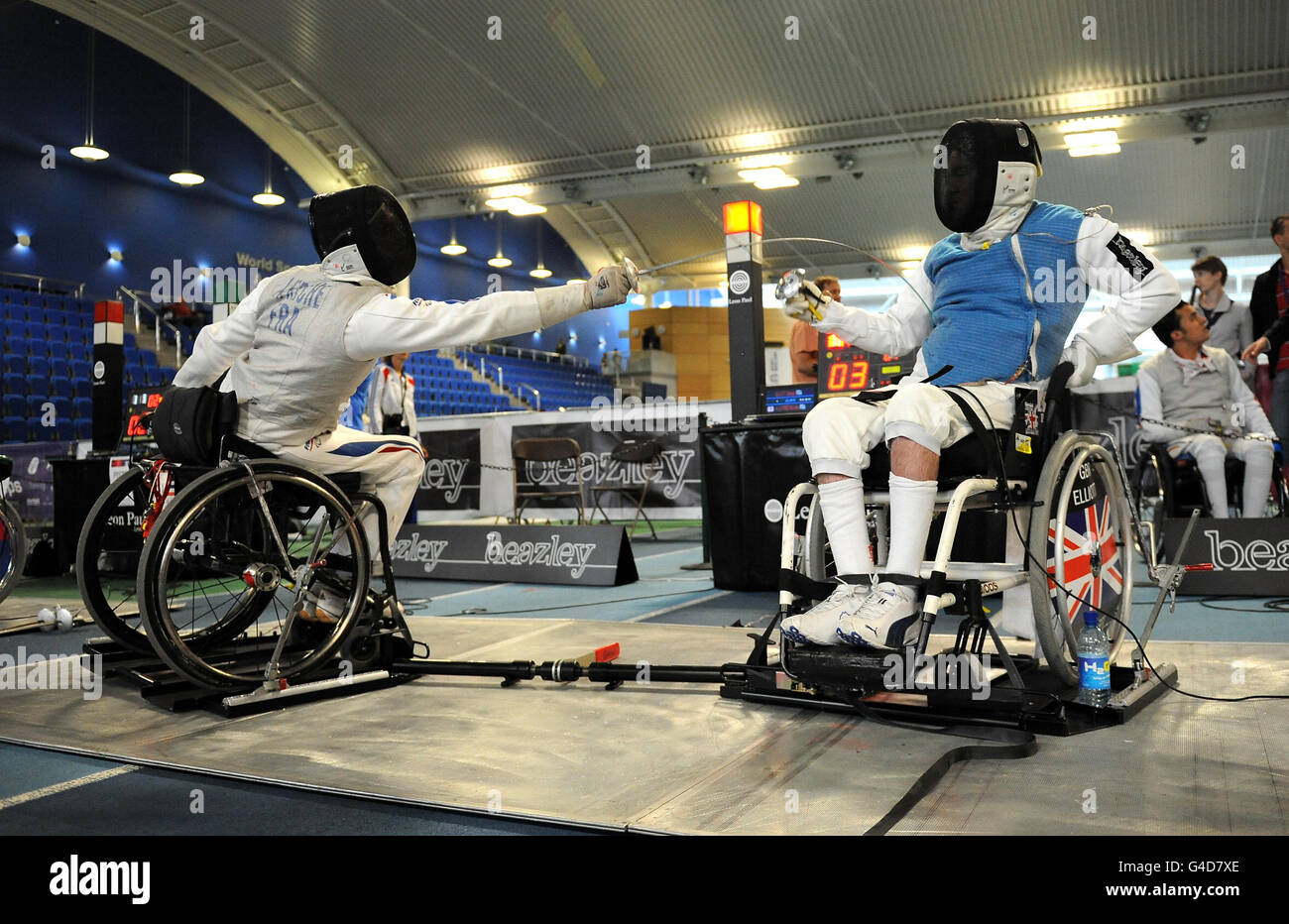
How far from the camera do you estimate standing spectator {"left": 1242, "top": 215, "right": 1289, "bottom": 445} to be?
454cm

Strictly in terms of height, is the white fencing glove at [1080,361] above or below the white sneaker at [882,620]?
above

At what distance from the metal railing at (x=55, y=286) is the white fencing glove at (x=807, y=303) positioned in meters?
12.6

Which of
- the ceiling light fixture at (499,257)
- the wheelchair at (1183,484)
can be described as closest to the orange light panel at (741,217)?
the wheelchair at (1183,484)

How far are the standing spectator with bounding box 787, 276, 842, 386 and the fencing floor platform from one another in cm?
267

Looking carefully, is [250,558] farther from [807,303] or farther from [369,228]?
[807,303]

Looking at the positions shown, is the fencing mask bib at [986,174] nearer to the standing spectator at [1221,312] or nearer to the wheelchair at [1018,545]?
the wheelchair at [1018,545]

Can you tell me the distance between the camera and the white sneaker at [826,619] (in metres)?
2.14

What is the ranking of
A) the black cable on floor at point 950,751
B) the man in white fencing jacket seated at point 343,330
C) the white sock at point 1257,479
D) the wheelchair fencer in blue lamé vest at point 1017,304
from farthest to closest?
the white sock at point 1257,479 < the man in white fencing jacket seated at point 343,330 < the wheelchair fencer in blue lamé vest at point 1017,304 < the black cable on floor at point 950,751

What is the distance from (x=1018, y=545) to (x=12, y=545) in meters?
3.79

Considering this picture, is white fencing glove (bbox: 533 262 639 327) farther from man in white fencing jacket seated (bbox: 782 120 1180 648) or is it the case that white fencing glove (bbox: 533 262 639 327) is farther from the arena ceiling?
the arena ceiling

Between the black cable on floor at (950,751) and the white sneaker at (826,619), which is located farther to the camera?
the white sneaker at (826,619)

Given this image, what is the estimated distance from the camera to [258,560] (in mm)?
2613

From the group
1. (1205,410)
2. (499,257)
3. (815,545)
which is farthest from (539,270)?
(815,545)
